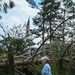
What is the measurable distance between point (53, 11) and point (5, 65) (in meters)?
30.8

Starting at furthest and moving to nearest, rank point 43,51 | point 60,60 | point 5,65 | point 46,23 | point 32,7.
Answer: point 46,23, point 32,7, point 43,51, point 60,60, point 5,65

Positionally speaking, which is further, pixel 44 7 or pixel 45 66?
pixel 44 7

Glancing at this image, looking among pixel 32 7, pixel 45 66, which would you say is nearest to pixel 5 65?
pixel 45 66

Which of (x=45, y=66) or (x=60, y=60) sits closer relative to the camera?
(x=45, y=66)

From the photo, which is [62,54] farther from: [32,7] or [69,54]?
[32,7]

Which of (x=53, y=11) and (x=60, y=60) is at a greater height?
(x=53, y=11)

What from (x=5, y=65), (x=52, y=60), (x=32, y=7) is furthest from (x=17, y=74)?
(x=32, y=7)

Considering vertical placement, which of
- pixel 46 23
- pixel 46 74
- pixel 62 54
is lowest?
pixel 46 74

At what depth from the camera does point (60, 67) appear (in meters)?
7.53

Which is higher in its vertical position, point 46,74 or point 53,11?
point 53,11

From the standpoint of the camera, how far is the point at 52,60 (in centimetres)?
767

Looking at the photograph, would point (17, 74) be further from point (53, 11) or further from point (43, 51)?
point (53, 11)

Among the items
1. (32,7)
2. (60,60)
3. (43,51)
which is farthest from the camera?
(32,7)

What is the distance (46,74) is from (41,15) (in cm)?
3054
